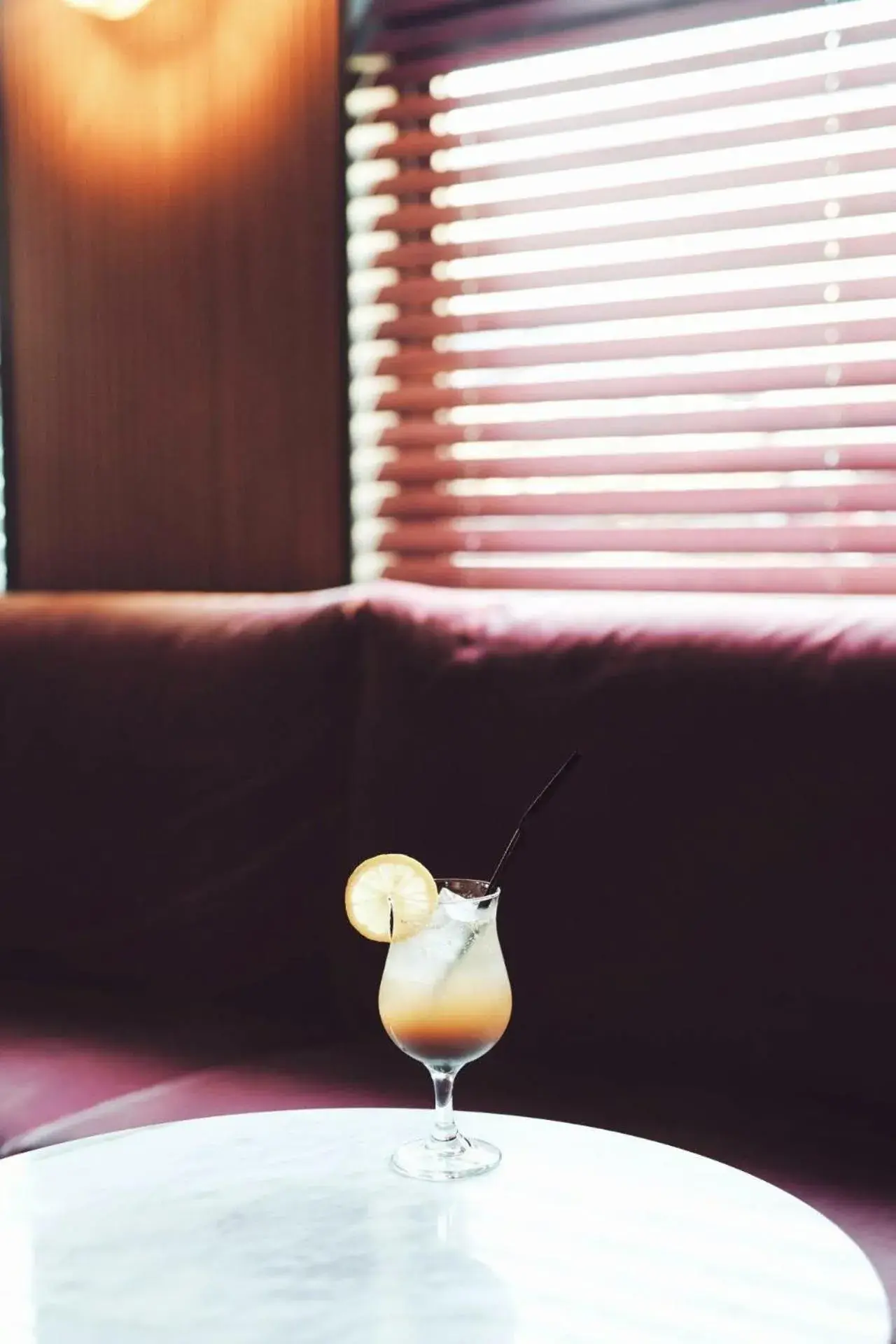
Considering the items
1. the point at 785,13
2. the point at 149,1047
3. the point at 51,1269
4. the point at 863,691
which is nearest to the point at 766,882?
the point at 863,691

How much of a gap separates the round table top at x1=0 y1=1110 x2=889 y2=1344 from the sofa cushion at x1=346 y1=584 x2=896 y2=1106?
519 millimetres

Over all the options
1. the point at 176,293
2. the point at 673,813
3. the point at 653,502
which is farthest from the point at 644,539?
the point at 176,293

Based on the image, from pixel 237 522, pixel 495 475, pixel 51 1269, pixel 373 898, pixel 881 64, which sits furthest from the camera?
pixel 237 522

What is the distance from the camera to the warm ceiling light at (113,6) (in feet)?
8.12

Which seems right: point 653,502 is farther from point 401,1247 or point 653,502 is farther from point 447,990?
point 401,1247

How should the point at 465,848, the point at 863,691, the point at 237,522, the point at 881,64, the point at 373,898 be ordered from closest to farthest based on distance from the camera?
the point at 373,898 → the point at 863,691 → the point at 465,848 → the point at 881,64 → the point at 237,522

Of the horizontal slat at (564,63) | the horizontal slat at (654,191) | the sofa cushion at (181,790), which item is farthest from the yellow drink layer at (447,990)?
the horizontal slat at (564,63)

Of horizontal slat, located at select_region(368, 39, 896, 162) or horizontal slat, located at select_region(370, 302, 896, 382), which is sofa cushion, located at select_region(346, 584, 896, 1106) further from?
horizontal slat, located at select_region(368, 39, 896, 162)

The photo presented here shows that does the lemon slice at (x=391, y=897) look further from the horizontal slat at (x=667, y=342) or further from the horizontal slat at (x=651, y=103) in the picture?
the horizontal slat at (x=651, y=103)

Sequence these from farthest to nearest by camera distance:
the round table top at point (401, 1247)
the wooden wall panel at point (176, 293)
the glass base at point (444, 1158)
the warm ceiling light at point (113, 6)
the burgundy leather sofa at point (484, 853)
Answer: the warm ceiling light at point (113, 6), the wooden wall panel at point (176, 293), the burgundy leather sofa at point (484, 853), the glass base at point (444, 1158), the round table top at point (401, 1247)

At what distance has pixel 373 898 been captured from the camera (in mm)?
1095

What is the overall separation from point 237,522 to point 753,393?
0.87 meters

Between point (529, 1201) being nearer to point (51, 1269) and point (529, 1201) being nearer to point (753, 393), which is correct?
point (51, 1269)

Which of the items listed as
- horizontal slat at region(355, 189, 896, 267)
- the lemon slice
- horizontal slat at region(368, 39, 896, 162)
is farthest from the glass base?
horizontal slat at region(368, 39, 896, 162)
